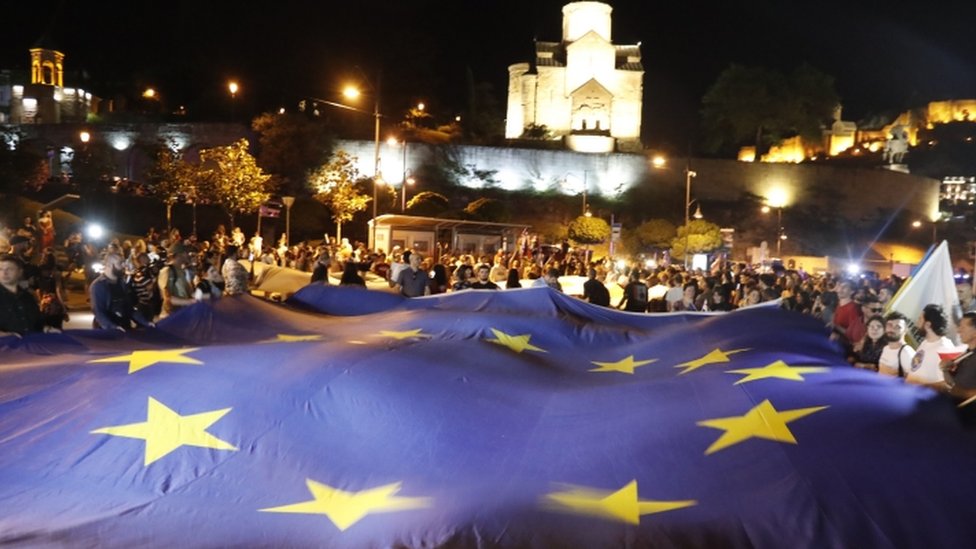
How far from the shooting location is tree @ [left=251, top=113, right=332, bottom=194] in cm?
6825

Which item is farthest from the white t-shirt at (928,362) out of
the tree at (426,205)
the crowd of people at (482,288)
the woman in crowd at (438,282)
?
the tree at (426,205)

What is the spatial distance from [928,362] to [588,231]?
56077 mm

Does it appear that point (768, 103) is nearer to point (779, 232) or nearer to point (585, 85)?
point (585, 85)

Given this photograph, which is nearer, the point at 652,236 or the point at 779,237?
the point at 652,236

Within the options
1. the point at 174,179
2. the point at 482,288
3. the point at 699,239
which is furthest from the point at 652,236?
the point at 482,288

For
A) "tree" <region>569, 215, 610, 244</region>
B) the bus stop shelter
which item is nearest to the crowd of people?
the bus stop shelter

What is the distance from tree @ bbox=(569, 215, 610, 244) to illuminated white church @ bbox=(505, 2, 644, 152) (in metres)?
25.7

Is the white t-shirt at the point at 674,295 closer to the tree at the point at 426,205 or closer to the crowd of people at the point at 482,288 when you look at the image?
the crowd of people at the point at 482,288

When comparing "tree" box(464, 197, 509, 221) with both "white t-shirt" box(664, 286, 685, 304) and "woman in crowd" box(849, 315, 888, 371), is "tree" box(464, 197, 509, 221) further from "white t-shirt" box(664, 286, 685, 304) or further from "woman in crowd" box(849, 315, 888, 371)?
"woman in crowd" box(849, 315, 888, 371)

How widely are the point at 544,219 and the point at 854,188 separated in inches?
1408

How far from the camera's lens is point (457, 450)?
19.7 ft

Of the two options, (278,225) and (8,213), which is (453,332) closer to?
(8,213)

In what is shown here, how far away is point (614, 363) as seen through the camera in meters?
8.50

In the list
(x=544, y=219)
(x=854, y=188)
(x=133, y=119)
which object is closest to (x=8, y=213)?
(x=544, y=219)
